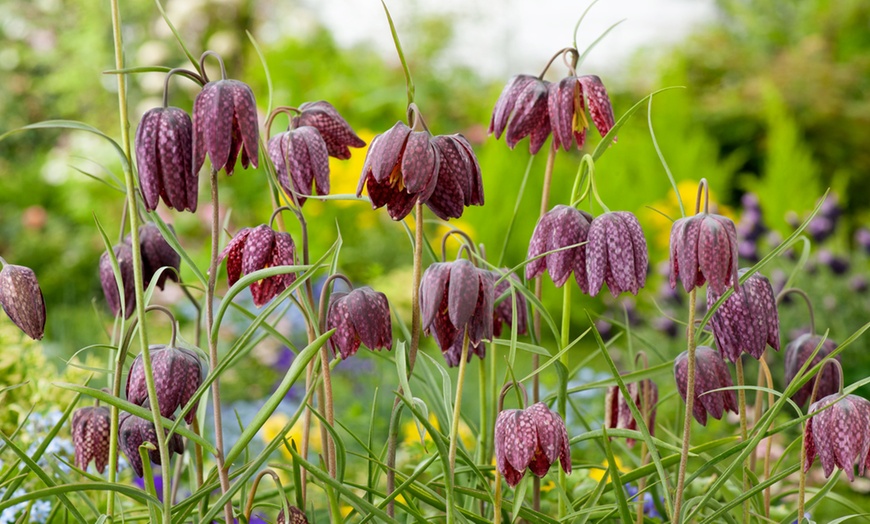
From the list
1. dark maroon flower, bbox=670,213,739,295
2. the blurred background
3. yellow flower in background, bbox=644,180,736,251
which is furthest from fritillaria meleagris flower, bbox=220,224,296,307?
yellow flower in background, bbox=644,180,736,251

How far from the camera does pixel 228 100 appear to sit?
79cm

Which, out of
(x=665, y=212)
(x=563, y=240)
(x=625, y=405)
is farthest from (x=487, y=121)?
(x=563, y=240)

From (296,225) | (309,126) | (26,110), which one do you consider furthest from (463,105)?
(309,126)

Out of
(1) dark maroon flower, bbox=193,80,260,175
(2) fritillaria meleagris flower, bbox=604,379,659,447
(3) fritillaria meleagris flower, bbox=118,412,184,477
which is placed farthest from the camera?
(2) fritillaria meleagris flower, bbox=604,379,659,447

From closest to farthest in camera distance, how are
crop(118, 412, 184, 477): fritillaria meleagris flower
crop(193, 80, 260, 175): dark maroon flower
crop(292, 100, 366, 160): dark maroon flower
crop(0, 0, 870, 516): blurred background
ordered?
crop(193, 80, 260, 175): dark maroon flower → crop(118, 412, 184, 477): fritillaria meleagris flower → crop(292, 100, 366, 160): dark maroon flower → crop(0, 0, 870, 516): blurred background

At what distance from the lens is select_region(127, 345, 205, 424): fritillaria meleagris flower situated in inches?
33.1

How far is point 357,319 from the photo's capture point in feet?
2.90

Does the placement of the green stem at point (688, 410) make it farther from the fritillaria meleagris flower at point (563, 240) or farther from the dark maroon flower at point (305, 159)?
the dark maroon flower at point (305, 159)

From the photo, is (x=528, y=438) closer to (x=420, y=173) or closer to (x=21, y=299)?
(x=420, y=173)

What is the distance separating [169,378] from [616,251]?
44 centimetres

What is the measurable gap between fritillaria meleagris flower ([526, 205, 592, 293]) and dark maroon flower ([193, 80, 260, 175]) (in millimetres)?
304

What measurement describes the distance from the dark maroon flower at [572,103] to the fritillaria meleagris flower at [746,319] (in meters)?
0.23

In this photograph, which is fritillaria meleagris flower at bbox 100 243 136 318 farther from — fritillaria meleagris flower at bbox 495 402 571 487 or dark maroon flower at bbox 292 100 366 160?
fritillaria meleagris flower at bbox 495 402 571 487

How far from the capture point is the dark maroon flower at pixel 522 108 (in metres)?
1.04
